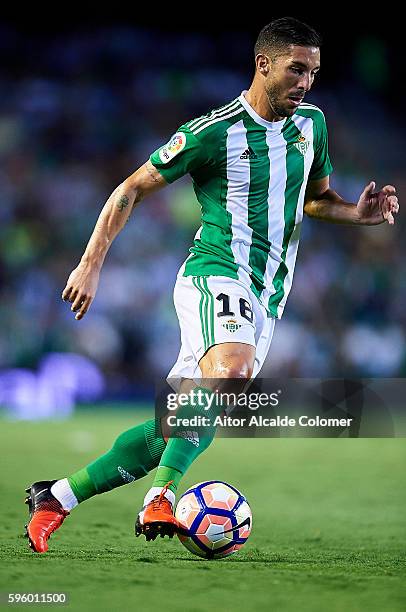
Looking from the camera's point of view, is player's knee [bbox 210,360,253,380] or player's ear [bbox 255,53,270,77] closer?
player's knee [bbox 210,360,253,380]

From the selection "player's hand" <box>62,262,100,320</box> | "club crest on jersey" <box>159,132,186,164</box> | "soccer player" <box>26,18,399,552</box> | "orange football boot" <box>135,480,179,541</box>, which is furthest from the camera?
"club crest on jersey" <box>159,132,186,164</box>

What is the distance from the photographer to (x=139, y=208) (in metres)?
14.3

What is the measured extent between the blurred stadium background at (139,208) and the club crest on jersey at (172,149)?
7.94m

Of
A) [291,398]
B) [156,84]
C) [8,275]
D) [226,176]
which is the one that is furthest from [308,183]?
[156,84]

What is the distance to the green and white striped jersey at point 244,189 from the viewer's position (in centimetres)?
438

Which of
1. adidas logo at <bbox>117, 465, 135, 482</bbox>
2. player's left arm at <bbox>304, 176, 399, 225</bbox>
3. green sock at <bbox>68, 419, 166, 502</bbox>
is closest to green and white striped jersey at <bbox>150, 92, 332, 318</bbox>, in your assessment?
player's left arm at <bbox>304, 176, 399, 225</bbox>

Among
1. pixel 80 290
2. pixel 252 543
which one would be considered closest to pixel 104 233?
pixel 80 290

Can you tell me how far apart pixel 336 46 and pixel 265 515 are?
12233mm

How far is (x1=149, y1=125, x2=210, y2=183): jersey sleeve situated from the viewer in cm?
432

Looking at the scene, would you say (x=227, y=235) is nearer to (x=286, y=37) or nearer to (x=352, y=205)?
(x=352, y=205)

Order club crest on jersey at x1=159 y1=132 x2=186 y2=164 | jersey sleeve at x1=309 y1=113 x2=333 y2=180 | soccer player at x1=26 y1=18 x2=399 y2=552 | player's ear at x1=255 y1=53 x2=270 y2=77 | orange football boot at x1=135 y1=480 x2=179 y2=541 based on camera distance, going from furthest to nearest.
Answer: jersey sleeve at x1=309 y1=113 x2=333 y2=180 < player's ear at x1=255 y1=53 x2=270 y2=77 < club crest on jersey at x1=159 y1=132 x2=186 y2=164 < soccer player at x1=26 y1=18 x2=399 y2=552 < orange football boot at x1=135 y1=480 x2=179 y2=541

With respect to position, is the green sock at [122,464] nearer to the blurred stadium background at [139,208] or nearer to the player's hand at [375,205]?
the player's hand at [375,205]

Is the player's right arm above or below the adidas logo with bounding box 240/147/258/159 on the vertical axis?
below

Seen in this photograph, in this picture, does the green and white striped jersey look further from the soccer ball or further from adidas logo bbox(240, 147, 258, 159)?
the soccer ball
